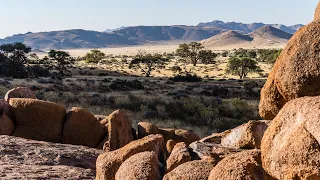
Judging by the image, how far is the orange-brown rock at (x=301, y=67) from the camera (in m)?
4.34

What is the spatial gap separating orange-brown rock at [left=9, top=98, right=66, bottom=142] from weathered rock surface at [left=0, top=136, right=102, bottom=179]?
6.07ft

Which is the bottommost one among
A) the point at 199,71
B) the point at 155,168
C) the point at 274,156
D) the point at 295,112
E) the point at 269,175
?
the point at 199,71

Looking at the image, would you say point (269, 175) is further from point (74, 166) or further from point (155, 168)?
point (74, 166)

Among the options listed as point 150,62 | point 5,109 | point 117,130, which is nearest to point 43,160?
point 117,130

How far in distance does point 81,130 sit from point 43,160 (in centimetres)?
343

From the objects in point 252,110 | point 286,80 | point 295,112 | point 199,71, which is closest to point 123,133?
point 286,80

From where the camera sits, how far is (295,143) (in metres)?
3.46

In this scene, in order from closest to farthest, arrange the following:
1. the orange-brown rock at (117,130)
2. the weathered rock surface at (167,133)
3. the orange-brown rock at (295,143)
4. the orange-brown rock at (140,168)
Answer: the orange-brown rock at (295,143) < the orange-brown rock at (140,168) < the orange-brown rock at (117,130) < the weathered rock surface at (167,133)

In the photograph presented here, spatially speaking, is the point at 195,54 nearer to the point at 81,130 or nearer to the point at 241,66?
the point at 241,66

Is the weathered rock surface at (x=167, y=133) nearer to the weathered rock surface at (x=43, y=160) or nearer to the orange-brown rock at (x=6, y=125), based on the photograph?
the weathered rock surface at (x=43, y=160)

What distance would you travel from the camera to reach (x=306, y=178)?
11.1 feet

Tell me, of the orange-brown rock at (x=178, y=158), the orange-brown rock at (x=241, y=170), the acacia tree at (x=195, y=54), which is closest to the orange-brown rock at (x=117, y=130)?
the orange-brown rock at (x=178, y=158)

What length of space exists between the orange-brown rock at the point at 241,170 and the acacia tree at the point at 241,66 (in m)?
Result: 55.7

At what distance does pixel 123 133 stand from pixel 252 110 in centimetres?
1448
